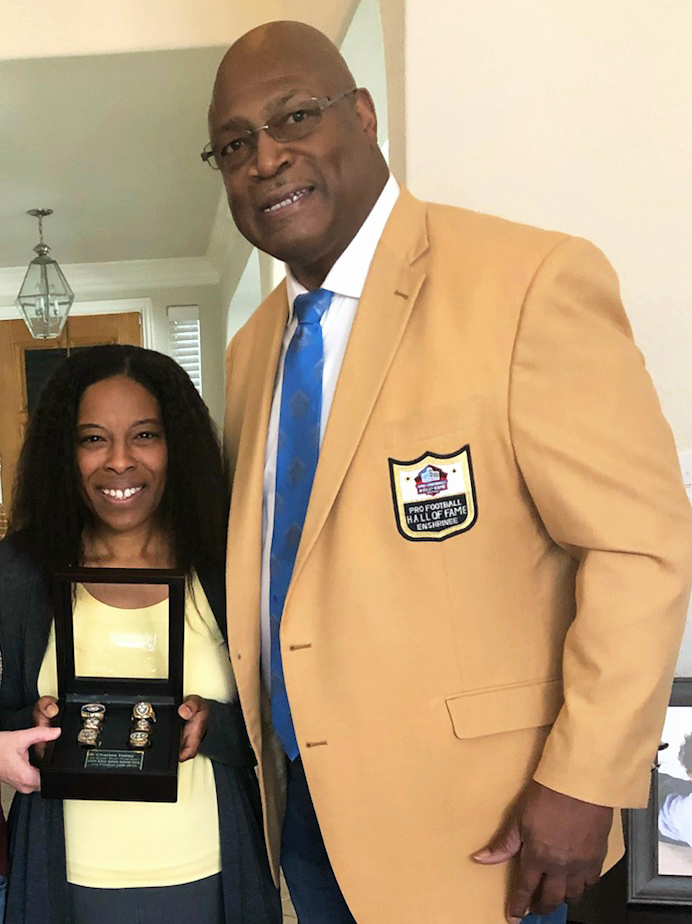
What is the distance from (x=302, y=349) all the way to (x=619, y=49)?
34.0 inches

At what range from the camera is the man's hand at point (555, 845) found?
3.47ft

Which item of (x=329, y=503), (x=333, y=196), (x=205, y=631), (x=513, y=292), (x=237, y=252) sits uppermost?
(x=237, y=252)

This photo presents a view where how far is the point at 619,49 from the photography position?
5.24ft

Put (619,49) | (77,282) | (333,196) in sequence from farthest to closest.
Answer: (77,282)
(619,49)
(333,196)

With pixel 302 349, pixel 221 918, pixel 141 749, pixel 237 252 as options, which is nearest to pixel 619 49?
pixel 302 349

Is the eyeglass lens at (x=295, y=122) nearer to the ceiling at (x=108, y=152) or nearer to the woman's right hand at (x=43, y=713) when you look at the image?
the woman's right hand at (x=43, y=713)

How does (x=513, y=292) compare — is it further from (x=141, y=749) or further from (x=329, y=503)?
(x=141, y=749)

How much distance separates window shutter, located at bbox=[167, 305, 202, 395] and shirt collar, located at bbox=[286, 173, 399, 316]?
19.8 feet

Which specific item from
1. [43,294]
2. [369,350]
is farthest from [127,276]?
[369,350]

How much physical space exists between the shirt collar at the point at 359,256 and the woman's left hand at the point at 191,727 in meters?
0.68

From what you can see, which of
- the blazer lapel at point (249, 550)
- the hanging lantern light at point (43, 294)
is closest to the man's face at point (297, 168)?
the blazer lapel at point (249, 550)

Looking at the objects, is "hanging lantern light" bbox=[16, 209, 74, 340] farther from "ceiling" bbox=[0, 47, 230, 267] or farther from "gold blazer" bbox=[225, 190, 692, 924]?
"gold blazer" bbox=[225, 190, 692, 924]

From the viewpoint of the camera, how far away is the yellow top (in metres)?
1.39

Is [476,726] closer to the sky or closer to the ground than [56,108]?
closer to the ground
